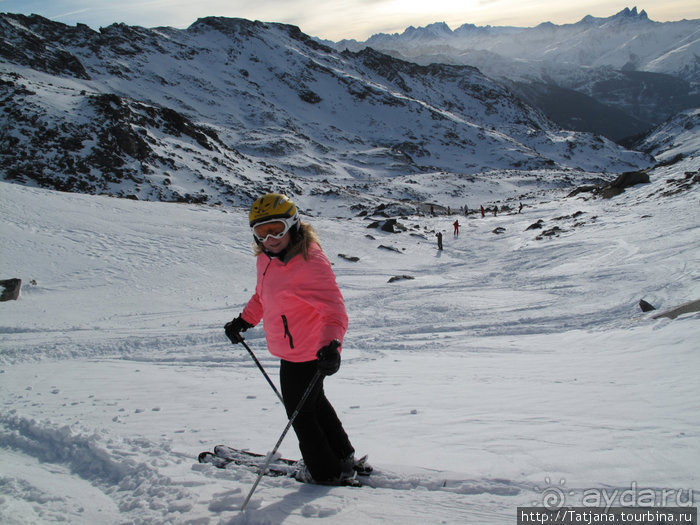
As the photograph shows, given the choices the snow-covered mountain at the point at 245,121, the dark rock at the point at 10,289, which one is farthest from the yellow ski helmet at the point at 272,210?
the snow-covered mountain at the point at 245,121

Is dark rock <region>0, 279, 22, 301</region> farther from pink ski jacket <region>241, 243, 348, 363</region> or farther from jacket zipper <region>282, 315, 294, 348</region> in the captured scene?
jacket zipper <region>282, 315, 294, 348</region>

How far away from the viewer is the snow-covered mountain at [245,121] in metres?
36.8

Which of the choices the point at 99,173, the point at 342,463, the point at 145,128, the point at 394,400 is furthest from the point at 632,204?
the point at 145,128

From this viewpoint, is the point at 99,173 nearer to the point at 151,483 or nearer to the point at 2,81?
the point at 2,81

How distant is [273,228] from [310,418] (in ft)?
4.79

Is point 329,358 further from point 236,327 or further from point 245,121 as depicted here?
point 245,121

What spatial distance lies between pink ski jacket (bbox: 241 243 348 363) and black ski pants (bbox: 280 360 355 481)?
0.35 ft

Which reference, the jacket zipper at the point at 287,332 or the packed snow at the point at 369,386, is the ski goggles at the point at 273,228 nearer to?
the jacket zipper at the point at 287,332

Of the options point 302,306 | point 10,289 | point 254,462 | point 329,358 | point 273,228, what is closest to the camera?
point 329,358

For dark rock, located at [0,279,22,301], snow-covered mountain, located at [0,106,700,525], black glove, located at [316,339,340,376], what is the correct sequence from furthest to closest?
dark rock, located at [0,279,22,301] → snow-covered mountain, located at [0,106,700,525] → black glove, located at [316,339,340,376]

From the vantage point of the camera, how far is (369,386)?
570 cm

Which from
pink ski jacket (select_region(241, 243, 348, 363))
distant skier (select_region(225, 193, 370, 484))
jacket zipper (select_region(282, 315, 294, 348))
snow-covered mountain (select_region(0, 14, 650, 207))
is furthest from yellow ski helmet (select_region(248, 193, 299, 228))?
snow-covered mountain (select_region(0, 14, 650, 207))

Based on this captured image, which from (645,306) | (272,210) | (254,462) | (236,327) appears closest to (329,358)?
(272,210)

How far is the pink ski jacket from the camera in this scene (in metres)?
2.94
